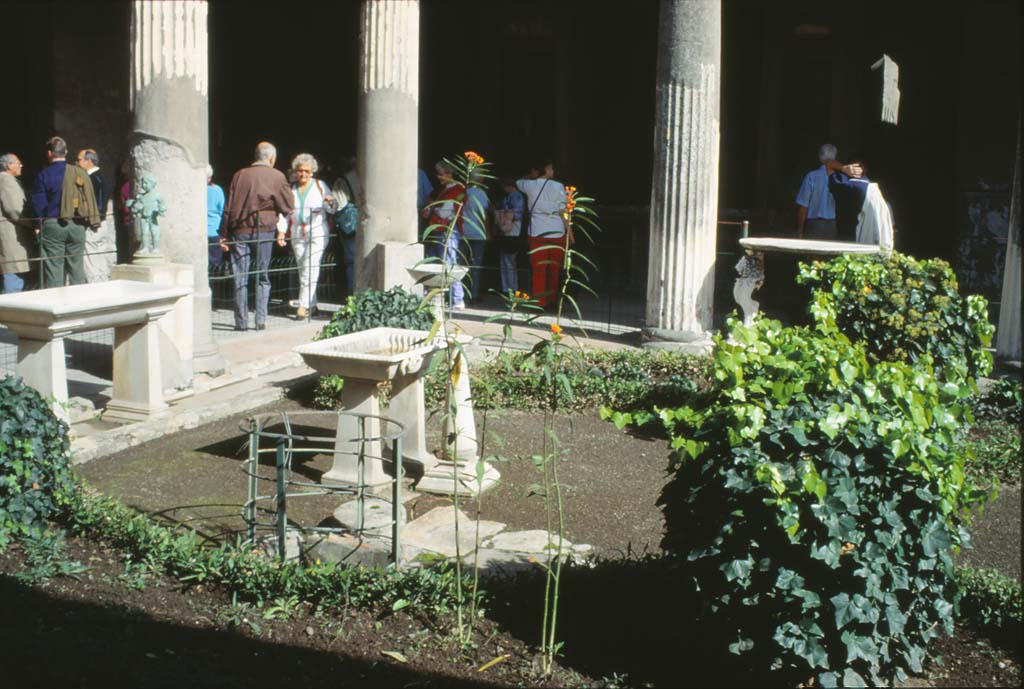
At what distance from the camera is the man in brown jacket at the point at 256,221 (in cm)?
1240

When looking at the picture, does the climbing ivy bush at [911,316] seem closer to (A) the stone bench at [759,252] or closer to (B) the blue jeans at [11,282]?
(A) the stone bench at [759,252]

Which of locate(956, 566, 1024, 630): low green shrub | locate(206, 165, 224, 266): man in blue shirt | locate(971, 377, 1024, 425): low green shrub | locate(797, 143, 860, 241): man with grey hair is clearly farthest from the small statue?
locate(797, 143, 860, 241): man with grey hair

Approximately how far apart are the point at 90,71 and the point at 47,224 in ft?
12.7

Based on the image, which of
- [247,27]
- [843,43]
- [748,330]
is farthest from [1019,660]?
[247,27]

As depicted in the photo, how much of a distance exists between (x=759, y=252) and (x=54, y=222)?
22.0ft

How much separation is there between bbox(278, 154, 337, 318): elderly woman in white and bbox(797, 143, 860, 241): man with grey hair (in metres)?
5.15

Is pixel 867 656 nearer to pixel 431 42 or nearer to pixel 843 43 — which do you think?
pixel 843 43

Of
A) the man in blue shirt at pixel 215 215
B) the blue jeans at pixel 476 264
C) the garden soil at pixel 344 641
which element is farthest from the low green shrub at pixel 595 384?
the man in blue shirt at pixel 215 215

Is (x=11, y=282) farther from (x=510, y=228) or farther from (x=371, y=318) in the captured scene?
(x=510, y=228)

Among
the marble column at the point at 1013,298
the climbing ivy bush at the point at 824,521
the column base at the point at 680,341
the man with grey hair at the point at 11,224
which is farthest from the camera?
the man with grey hair at the point at 11,224

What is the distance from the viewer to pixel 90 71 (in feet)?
50.0

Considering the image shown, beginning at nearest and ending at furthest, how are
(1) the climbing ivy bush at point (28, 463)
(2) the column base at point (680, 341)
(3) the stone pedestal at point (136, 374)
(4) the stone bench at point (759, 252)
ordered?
(1) the climbing ivy bush at point (28, 463), (3) the stone pedestal at point (136, 374), (4) the stone bench at point (759, 252), (2) the column base at point (680, 341)

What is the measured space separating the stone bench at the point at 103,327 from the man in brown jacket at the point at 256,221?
308 centimetres

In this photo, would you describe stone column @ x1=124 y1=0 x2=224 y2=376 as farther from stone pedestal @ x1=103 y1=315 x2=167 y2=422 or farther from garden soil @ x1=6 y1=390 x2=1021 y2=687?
garden soil @ x1=6 y1=390 x2=1021 y2=687
